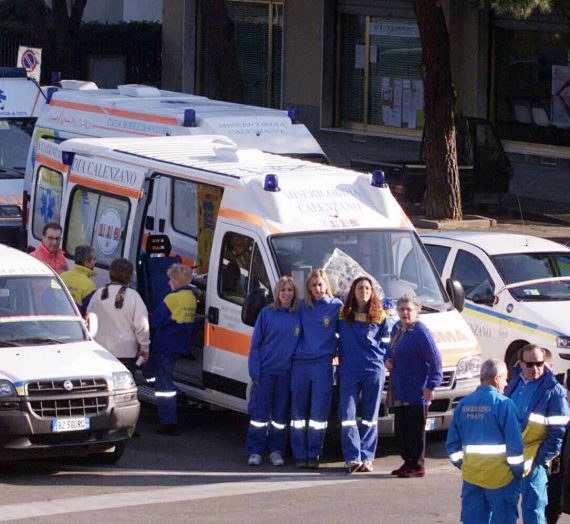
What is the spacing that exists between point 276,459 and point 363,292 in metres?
1.65

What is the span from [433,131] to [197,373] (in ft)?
37.4

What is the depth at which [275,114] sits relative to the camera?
56.8 ft

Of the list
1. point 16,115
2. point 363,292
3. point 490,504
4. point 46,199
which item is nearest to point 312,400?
point 363,292

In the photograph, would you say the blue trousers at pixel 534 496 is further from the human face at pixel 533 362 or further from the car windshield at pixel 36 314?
the car windshield at pixel 36 314

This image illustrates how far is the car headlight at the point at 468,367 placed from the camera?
1199cm

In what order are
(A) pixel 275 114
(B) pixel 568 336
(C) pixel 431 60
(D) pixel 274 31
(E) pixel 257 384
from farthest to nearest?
(D) pixel 274 31 < (C) pixel 431 60 < (A) pixel 275 114 < (B) pixel 568 336 < (E) pixel 257 384

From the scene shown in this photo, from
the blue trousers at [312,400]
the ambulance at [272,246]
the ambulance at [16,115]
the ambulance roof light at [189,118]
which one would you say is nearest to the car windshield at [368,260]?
the ambulance at [272,246]

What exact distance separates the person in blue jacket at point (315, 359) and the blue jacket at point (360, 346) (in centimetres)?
16

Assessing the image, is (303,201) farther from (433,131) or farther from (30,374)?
(433,131)

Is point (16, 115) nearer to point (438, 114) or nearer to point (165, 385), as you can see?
point (438, 114)

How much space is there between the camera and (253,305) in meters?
11.7

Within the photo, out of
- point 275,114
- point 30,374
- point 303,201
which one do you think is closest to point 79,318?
point 30,374

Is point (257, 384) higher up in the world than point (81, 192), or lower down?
lower down

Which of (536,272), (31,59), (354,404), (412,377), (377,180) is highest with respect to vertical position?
(31,59)
